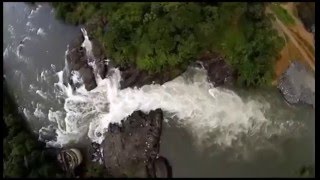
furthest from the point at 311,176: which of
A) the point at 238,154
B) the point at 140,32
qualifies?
the point at 140,32

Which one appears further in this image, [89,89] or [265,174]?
[89,89]

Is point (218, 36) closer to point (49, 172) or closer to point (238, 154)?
point (238, 154)

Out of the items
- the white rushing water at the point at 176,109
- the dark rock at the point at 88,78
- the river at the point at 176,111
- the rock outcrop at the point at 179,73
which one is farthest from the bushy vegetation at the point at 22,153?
the rock outcrop at the point at 179,73

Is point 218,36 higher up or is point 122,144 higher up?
point 218,36

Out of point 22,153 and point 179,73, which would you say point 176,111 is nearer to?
point 179,73

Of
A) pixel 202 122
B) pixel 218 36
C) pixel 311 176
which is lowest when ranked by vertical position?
pixel 311 176

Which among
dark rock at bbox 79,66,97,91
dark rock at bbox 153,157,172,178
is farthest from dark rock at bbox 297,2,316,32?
dark rock at bbox 79,66,97,91

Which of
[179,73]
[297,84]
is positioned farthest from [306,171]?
[179,73]

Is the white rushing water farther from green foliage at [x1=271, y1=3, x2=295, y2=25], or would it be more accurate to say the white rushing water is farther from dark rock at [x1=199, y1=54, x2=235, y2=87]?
green foliage at [x1=271, y1=3, x2=295, y2=25]
